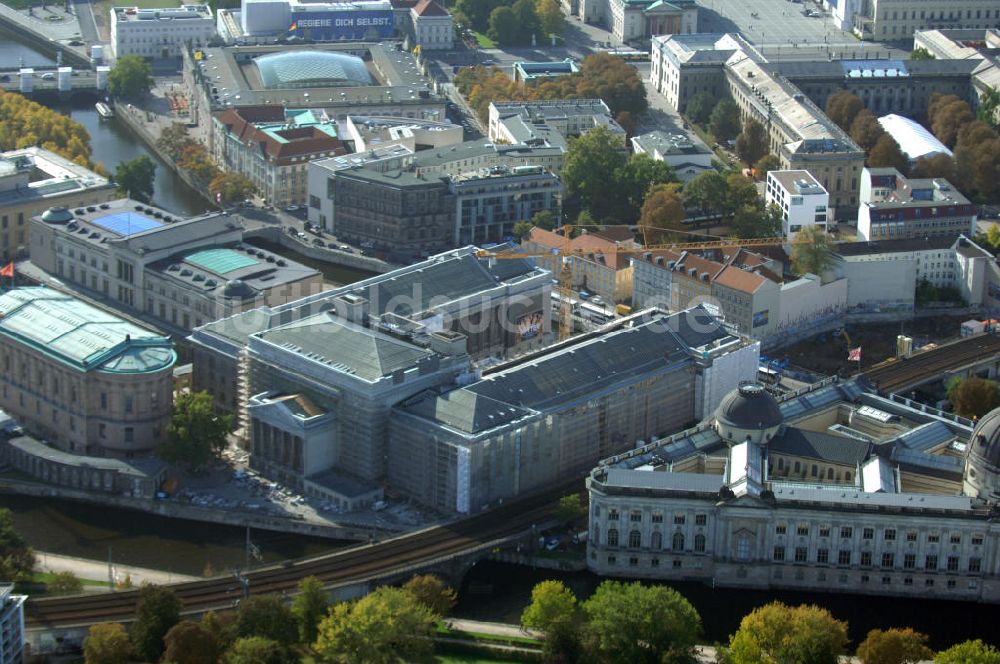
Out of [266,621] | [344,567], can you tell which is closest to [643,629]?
[344,567]

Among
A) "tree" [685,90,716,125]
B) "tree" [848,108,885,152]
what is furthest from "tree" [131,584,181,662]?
"tree" [685,90,716,125]

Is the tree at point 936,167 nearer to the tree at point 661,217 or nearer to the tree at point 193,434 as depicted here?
the tree at point 661,217

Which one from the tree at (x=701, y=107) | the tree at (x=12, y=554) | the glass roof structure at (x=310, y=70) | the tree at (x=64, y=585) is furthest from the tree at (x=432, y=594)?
the tree at (x=701, y=107)

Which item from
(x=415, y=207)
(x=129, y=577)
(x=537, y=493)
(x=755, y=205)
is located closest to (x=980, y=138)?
(x=755, y=205)

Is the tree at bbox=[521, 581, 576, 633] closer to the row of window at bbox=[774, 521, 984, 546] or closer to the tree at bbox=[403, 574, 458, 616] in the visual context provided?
the tree at bbox=[403, 574, 458, 616]

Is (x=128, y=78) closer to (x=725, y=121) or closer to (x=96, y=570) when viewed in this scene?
(x=725, y=121)

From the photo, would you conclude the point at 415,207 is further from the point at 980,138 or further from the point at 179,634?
the point at 179,634
